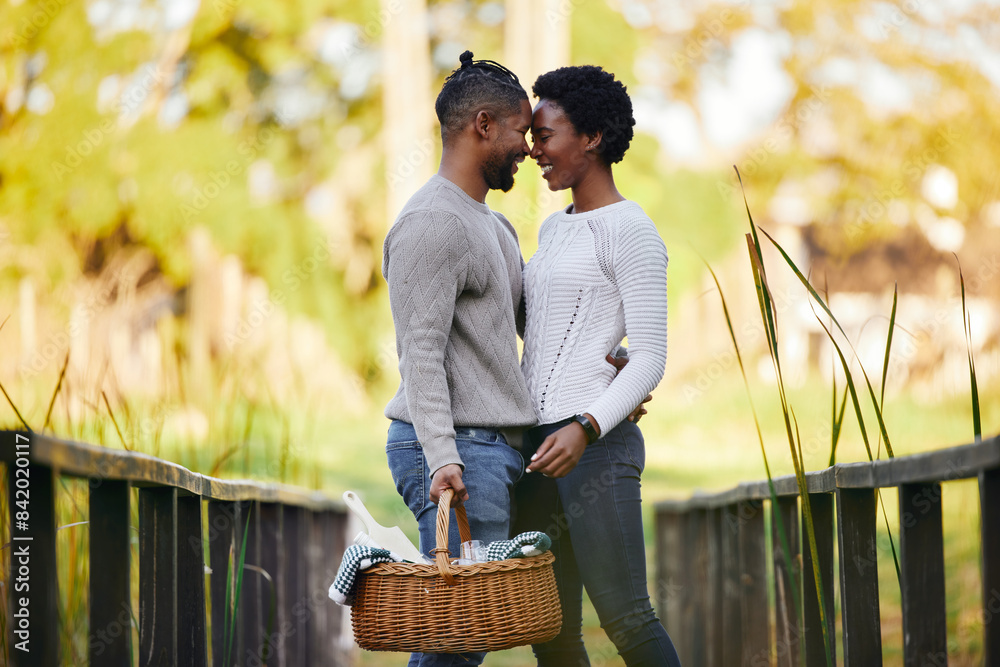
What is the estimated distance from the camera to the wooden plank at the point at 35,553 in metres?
1.30

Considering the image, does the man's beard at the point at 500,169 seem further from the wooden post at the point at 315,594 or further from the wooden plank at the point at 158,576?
the wooden post at the point at 315,594

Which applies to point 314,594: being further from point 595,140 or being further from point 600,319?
point 595,140

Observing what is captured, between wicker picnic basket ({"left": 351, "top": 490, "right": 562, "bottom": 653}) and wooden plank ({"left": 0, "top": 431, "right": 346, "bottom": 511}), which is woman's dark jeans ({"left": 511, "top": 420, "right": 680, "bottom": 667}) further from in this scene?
wooden plank ({"left": 0, "top": 431, "right": 346, "bottom": 511})

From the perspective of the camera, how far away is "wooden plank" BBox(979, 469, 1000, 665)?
1.22m

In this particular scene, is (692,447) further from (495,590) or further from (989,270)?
(495,590)

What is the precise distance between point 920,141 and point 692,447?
177 inches

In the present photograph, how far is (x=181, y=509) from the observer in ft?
7.07

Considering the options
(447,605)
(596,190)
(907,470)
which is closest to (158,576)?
(447,605)

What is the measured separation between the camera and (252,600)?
2902mm

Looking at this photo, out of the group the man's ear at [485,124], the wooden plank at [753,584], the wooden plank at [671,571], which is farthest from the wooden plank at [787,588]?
the wooden plank at [671,571]

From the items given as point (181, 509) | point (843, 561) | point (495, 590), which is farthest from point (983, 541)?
point (181, 509)

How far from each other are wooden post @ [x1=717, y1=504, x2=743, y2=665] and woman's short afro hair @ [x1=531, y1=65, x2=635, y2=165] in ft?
5.04

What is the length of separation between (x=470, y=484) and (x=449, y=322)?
1.06ft
